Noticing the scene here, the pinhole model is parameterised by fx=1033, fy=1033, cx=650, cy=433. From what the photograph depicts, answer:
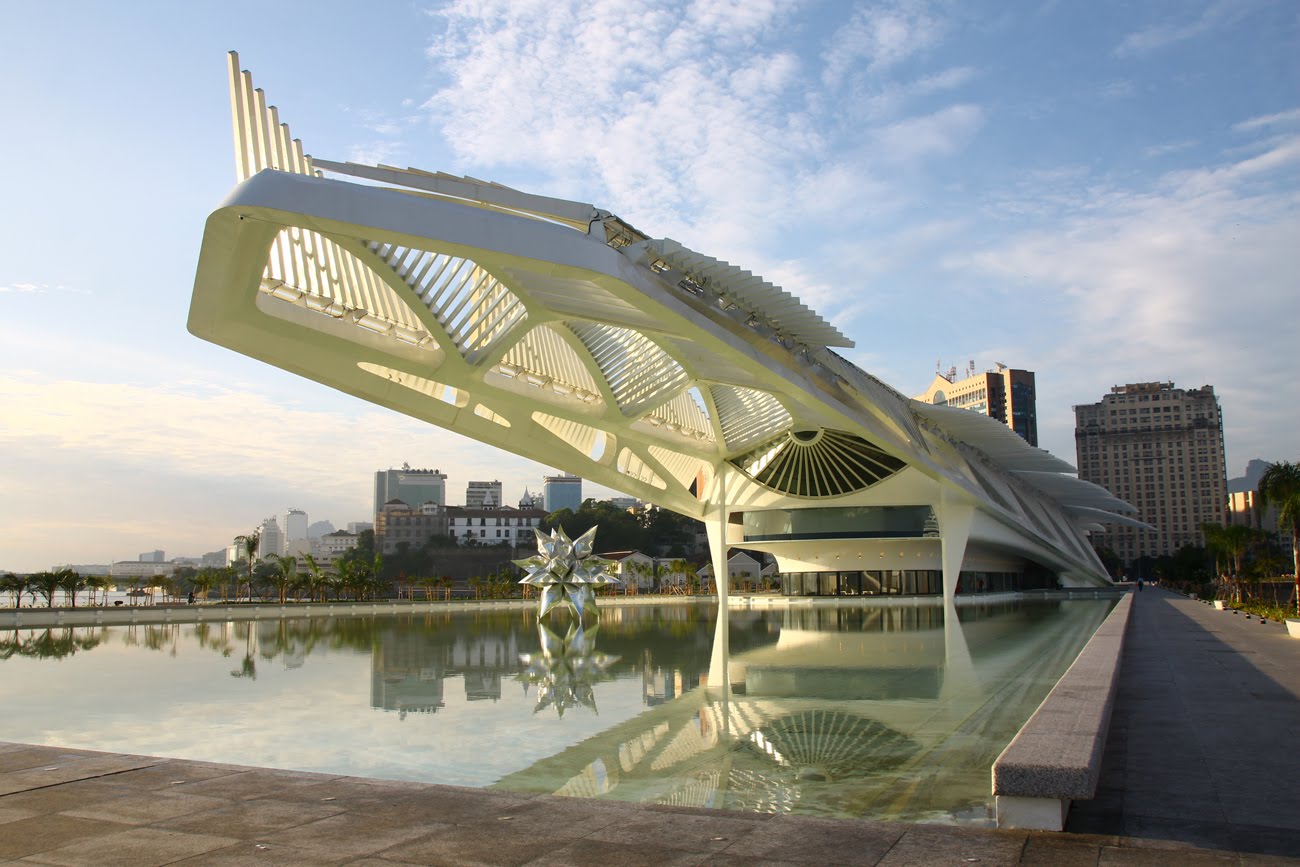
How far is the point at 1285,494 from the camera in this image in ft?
96.0

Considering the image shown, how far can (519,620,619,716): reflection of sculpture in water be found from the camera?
1125cm

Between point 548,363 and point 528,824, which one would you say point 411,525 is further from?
point 528,824

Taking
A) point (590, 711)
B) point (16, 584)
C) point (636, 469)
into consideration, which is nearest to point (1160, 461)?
point (636, 469)

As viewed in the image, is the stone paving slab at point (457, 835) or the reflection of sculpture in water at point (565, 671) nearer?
the stone paving slab at point (457, 835)

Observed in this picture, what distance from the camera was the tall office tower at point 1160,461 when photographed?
116688mm

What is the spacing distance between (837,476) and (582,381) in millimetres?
19318

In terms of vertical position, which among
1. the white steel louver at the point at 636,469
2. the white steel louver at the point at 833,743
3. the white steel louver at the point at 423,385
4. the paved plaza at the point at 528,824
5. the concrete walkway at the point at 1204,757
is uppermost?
the white steel louver at the point at 423,385

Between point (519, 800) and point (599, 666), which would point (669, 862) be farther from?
point (599, 666)

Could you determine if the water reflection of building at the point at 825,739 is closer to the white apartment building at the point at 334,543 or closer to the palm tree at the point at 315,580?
the palm tree at the point at 315,580

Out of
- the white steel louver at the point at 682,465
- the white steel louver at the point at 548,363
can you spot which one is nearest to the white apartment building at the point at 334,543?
the white steel louver at the point at 682,465

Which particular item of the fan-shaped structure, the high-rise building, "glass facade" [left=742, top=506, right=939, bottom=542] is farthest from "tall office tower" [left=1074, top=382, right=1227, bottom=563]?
"glass facade" [left=742, top=506, right=939, bottom=542]

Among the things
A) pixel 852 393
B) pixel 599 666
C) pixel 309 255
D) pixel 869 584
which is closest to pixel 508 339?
pixel 309 255

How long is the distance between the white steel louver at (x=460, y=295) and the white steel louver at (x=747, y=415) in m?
14.1

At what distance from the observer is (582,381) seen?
90.3ft
